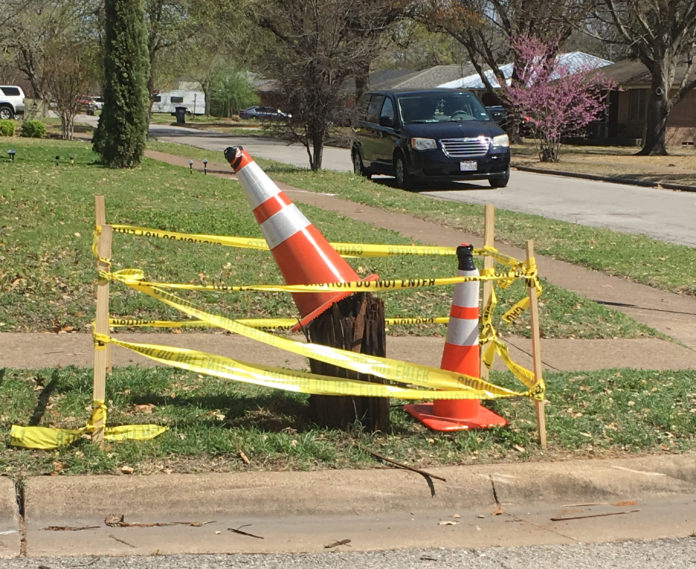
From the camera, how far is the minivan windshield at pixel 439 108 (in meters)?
20.5

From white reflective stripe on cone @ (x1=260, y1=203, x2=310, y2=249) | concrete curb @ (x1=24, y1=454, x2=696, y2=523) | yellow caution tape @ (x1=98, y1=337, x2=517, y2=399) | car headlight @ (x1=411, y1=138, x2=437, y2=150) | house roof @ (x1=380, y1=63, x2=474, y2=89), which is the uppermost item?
house roof @ (x1=380, y1=63, x2=474, y2=89)

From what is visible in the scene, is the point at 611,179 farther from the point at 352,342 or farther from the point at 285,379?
the point at 285,379

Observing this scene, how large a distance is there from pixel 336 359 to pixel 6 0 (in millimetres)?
48160

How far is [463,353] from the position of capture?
519 cm

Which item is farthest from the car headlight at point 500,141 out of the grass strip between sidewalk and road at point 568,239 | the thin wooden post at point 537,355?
the thin wooden post at point 537,355

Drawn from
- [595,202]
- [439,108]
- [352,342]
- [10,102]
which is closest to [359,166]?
[439,108]

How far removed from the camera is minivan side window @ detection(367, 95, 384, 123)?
70.1ft

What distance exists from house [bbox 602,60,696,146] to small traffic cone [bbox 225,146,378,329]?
38917mm

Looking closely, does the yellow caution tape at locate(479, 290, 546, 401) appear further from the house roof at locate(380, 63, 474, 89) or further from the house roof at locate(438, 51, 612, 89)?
the house roof at locate(380, 63, 474, 89)

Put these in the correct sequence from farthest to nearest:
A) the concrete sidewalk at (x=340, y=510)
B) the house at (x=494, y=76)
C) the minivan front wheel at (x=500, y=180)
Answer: the house at (x=494, y=76)
the minivan front wheel at (x=500, y=180)
the concrete sidewalk at (x=340, y=510)

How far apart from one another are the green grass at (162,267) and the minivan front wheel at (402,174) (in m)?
7.32

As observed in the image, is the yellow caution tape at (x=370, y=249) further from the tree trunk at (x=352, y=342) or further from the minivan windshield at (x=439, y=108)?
the minivan windshield at (x=439, y=108)

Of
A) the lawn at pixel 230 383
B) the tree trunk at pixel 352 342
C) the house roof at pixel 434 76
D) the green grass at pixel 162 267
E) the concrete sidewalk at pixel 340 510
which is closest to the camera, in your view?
the concrete sidewalk at pixel 340 510

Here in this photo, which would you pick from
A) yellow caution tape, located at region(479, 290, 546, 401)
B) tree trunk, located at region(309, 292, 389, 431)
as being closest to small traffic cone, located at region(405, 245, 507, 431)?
yellow caution tape, located at region(479, 290, 546, 401)
